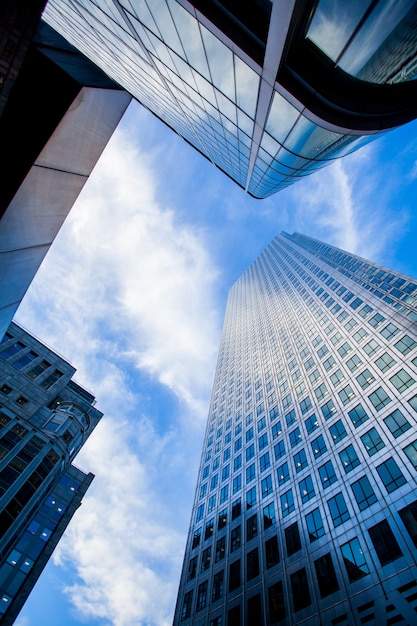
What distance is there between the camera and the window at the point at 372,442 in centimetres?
3193

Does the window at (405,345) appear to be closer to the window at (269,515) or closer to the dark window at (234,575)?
the window at (269,515)

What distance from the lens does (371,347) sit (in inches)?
1694

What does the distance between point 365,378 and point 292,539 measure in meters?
20.8

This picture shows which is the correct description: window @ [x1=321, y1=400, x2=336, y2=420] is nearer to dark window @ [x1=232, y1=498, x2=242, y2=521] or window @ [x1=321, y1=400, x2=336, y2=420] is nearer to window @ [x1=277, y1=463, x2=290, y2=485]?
window @ [x1=277, y1=463, x2=290, y2=485]

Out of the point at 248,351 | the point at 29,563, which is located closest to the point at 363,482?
the point at 29,563

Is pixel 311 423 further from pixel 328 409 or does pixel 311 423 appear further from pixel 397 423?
pixel 397 423

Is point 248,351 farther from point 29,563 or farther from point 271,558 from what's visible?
point 29,563

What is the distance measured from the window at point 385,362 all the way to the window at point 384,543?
17.8 m

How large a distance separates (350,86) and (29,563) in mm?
55758

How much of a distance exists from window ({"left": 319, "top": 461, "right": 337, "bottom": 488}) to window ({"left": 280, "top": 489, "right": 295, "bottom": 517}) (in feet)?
15.6

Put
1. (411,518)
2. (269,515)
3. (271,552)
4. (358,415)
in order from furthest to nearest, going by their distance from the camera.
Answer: (269,515)
(358,415)
(271,552)
(411,518)

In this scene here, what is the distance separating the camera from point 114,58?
16.9 metres

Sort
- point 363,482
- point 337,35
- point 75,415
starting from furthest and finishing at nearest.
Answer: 1. point 75,415
2. point 363,482
3. point 337,35

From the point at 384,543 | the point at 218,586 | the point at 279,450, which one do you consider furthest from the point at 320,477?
the point at 218,586
